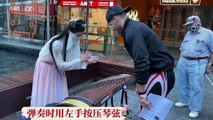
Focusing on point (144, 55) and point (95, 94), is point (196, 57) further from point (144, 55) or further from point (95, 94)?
point (95, 94)

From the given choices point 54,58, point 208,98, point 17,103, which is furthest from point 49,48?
point 208,98

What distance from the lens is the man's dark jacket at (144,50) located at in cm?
237

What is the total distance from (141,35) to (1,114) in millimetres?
2027

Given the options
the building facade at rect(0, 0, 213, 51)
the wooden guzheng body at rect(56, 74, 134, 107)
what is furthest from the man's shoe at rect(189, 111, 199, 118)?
the building facade at rect(0, 0, 213, 51)

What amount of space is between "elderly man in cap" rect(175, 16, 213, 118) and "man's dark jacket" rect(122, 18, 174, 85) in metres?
1.76

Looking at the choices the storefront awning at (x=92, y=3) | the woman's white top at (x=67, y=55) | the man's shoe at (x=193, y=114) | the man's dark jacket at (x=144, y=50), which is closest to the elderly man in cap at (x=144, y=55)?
the man's dark jacket at (x=144, y=50)

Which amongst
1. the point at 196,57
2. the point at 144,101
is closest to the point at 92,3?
the point at 196,57

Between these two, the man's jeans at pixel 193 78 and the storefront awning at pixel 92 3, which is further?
the storefront awning at pixel 92 3

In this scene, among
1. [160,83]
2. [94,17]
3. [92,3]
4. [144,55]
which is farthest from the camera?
[94,17]

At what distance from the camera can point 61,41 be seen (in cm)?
304

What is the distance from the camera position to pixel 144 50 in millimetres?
2377

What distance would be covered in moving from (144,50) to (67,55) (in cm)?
111

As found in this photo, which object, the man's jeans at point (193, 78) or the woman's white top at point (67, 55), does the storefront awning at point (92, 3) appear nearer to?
the man's jeans at point (193, 78)

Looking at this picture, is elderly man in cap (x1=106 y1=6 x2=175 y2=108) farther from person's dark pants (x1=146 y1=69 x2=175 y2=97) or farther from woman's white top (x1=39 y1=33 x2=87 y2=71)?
woman's white top (x1=39 y1=33 x2=87 y2=71)
